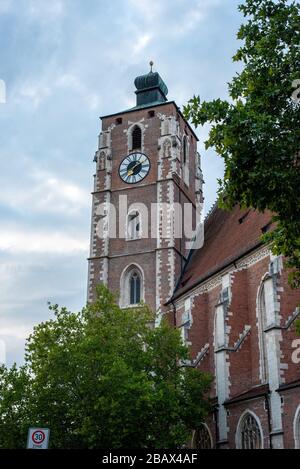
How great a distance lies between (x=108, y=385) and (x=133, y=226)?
18690 millimetres

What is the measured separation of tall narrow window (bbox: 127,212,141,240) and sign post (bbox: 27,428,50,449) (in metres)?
27.6

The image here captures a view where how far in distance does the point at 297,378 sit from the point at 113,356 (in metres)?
7.01

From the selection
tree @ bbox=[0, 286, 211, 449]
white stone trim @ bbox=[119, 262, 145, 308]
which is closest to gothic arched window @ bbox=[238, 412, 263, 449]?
tree @ bbox=[0, 286, 211, 449]

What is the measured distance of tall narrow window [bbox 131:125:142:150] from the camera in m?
43.2

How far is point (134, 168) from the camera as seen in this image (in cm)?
4222

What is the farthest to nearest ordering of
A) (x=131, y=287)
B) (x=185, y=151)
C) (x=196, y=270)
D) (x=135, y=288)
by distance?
1. (x=185, y=151)
2. (x=131, y=287)
3. (x=135, y=288)
4. (x=196, y=270)

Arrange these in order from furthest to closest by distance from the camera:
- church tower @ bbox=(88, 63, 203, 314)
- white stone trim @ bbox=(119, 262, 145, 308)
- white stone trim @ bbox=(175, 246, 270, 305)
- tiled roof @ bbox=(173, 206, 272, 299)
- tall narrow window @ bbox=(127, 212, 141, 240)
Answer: tall narrow window @ bbox=(127, 212, 141, 240)
church tower @ bbox=(88, 63, 203, 314)
white stone trim @ bbox=(119, 262, 145, 308)
tiled roof @ bbox=(173, 206, 272, 299)
white stone trim @ bbox=(175, 246, 270, 305)

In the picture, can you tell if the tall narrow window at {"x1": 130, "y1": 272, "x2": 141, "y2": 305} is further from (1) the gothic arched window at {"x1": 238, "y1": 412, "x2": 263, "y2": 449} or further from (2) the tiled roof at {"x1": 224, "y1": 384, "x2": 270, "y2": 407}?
(1) the gothic arched window at {"x1": 238, "y1": 412, "x2": 263, "y2": 449}

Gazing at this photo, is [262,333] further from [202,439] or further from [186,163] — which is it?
[186,163]

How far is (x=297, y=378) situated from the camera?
2433 centimetres

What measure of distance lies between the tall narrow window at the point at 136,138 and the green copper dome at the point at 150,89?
8.63 feet

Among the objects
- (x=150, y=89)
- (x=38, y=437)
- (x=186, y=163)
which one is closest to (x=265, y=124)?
(x=38, y=437)
